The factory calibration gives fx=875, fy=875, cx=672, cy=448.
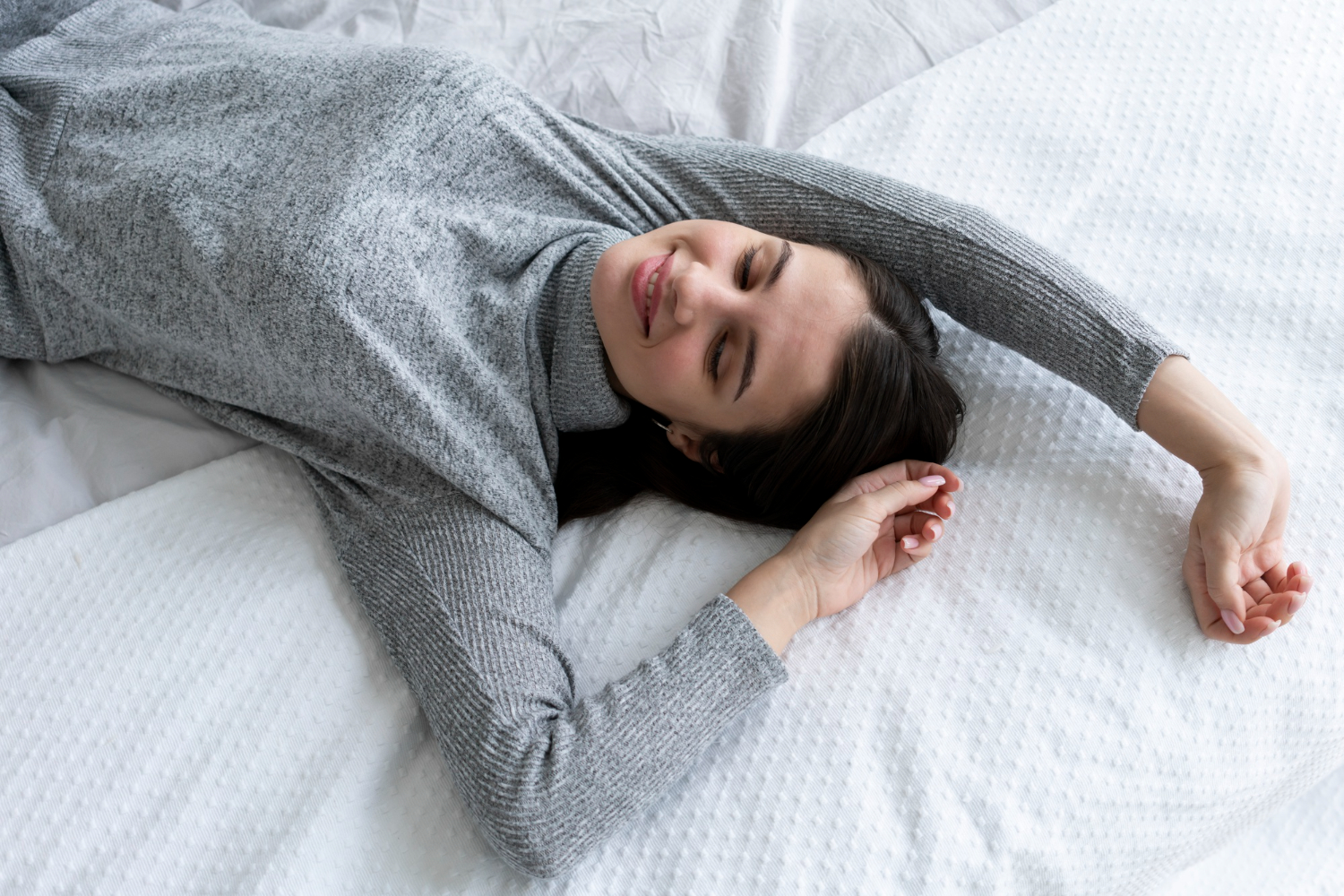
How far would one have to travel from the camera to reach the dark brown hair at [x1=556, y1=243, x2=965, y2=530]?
1.07 m

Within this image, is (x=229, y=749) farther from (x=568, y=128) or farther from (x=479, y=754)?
(x=568, y=128)

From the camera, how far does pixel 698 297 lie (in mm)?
1023

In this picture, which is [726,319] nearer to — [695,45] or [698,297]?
[698,297]

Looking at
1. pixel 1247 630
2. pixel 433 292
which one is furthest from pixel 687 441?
pixel 1247 630

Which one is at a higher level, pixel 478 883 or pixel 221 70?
pixel 221 70

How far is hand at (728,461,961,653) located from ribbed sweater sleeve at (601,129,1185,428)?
21 centimetres

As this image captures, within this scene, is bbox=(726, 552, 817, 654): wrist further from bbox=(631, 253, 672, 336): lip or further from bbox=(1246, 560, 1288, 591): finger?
bbox=(1246, 560, 1288, 591): finger

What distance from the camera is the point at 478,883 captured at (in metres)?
0.90

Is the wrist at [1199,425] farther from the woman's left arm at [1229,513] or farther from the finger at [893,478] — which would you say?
the finger at [893,478]

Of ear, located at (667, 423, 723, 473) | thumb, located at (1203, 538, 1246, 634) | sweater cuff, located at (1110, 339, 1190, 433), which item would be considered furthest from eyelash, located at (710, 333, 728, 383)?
thumb, located at (1203, 538, 1246, 634)

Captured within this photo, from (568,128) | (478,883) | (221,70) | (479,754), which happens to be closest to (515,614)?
(479,754)

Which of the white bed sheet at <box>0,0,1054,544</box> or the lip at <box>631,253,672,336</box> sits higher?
the white bed sheet at <box>0,0,1054,544</box>

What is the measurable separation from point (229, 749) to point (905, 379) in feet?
2.86

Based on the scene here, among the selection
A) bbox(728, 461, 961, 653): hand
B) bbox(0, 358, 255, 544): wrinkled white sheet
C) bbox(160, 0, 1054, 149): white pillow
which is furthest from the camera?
bbox(160, 0, 1054, 149): white pillow
